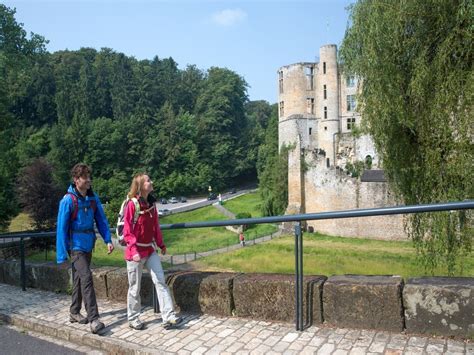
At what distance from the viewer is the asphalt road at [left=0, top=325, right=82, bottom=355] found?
457 centimetres

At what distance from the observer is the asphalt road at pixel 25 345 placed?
180 inches

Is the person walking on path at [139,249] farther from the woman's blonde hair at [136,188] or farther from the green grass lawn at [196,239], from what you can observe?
the green grass lawn at [196,239]

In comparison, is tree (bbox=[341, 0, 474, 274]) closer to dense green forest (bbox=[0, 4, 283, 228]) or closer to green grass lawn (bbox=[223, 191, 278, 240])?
green grass lawn (bbox=[223, 191, 278, 240])

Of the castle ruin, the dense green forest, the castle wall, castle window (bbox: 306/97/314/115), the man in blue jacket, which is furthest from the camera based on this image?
the dense green forest

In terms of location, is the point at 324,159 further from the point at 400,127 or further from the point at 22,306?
the point at 22,306

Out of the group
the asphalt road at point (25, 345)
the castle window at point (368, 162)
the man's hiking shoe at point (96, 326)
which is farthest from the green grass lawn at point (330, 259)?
the castle window at point (368, 162)

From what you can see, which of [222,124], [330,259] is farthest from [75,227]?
[222,124]

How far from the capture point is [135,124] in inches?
2778

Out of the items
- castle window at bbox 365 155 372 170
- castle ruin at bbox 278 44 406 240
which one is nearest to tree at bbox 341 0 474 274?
castle ruin at bbox 278 44 406 240

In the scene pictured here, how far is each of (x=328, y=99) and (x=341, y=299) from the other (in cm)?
4546

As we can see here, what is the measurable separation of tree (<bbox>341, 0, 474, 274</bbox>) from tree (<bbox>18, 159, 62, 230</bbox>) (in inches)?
891

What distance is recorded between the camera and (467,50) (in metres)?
8.30

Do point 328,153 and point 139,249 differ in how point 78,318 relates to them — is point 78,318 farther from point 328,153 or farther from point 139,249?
point 328,153

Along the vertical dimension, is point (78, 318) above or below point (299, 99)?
below
